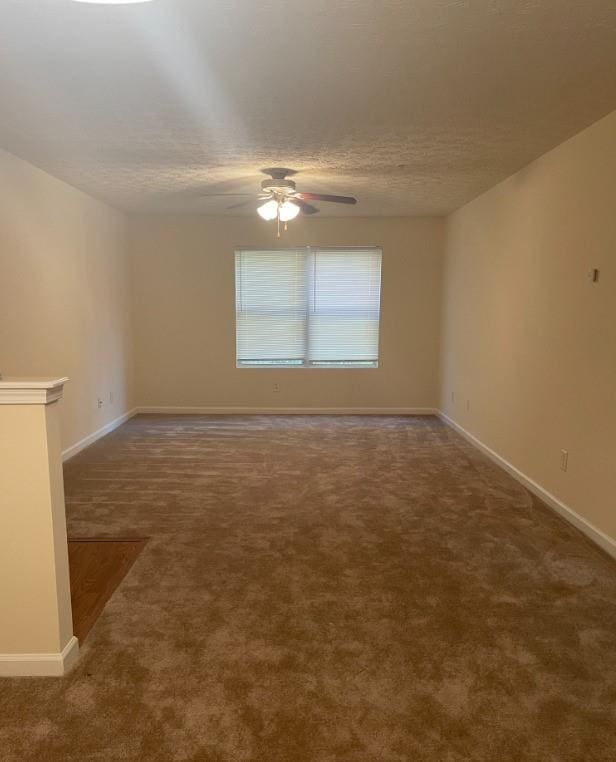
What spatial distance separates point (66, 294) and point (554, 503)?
4360mm

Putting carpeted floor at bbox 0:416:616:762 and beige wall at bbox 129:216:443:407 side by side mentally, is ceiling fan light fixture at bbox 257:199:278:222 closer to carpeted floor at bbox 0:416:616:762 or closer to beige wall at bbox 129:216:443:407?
beige wall at bbox 129:216:443:407

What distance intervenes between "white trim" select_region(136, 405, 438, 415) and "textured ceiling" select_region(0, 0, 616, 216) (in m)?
3.15

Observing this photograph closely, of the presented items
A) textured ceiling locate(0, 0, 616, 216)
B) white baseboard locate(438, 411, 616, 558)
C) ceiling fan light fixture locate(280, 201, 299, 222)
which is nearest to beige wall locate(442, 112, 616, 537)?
white baseboard locate(438, 411, 616, 558)

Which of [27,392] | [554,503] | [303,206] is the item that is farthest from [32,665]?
[303,206]

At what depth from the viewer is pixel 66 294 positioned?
4.46m

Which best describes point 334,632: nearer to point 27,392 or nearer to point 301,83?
point 27,392

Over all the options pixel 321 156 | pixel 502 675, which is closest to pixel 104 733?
pixel 502 675

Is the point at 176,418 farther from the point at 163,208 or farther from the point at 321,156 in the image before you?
the point at 321,156

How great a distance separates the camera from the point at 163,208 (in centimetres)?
555

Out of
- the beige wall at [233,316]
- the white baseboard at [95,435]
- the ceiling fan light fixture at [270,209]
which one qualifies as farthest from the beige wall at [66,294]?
the ceiling fan light fixture at [270,209]

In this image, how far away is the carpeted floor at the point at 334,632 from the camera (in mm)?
1602

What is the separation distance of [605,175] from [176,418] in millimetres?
4943

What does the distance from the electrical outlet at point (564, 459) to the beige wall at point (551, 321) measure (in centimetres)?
5

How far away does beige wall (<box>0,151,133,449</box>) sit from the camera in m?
3.63
